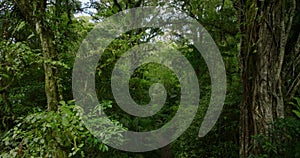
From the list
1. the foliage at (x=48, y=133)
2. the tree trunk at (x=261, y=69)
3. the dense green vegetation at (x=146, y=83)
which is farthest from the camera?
the tree trunk at (x=261, y=69)

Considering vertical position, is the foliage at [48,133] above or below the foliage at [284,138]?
above

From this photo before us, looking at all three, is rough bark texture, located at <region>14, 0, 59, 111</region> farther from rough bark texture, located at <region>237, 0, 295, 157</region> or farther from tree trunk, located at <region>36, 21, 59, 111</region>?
rough bark texture, located at <region>237, 0, 295, 157</region>

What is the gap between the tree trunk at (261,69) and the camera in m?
2.72

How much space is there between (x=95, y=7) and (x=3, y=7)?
8.75 ft

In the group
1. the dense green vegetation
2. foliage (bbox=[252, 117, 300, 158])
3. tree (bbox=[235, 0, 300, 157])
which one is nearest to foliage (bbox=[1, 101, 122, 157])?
the dense green vegetation

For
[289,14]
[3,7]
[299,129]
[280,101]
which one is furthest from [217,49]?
[3,7]

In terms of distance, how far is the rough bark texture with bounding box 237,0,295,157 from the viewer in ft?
8.94

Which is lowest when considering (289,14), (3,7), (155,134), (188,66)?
(155,134)

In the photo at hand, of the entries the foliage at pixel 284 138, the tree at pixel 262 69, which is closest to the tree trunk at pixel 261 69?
the tree at pixel 262 69

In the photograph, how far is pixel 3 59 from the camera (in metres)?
2.21

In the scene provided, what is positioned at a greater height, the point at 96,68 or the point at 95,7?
the point at 95,7

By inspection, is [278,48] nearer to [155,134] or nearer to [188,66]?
[188,66]

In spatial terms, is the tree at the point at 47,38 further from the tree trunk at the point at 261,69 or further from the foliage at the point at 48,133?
the tree trunk at the point at 261,69

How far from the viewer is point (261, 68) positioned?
2.79m
